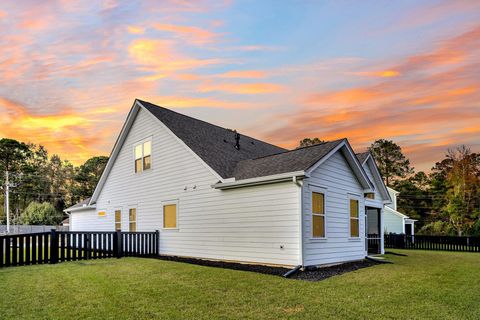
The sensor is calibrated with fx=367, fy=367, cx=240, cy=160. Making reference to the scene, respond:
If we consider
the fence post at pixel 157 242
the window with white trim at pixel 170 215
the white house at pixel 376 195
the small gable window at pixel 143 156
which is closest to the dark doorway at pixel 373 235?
the white house at pixel 376 195

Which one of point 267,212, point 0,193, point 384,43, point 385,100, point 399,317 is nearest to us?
point 399,317

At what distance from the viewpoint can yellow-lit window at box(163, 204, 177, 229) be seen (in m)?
14.0

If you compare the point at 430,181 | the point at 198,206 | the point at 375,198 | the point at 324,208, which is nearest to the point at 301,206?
the point at 324,208

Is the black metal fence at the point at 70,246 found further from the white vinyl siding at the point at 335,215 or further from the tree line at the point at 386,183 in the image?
the tree line at the point at 386,183

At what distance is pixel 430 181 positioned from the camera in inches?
1944

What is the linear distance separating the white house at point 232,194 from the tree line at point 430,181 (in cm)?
2723

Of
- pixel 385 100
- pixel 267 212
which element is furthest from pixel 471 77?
pixel 267 212

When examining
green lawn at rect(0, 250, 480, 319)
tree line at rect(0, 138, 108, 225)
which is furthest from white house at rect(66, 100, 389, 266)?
tree line at rect(0, 138, 108, 225)

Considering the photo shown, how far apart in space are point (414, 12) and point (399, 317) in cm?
1007

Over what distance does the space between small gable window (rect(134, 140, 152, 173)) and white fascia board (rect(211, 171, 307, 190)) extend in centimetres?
480

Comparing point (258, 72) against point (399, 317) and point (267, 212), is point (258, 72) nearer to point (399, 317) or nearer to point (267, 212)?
point (267, 212)

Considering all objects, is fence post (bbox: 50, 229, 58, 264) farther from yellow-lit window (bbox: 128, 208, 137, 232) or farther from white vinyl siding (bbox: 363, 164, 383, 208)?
white vinyl siding (bbox: 363, 164, 383, 208)

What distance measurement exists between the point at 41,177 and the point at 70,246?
4880cm

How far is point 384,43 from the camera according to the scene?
1291 cm
